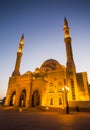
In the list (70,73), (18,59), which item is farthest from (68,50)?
(18,59)

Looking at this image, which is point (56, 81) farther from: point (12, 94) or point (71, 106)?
point (12, 94)

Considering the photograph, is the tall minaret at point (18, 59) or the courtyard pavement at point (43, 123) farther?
the tall minaret at point (18, 59)

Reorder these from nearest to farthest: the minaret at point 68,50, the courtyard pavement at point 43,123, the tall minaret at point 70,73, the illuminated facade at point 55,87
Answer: the courtyard pavement at point 43,123
the tall minaret at point 70,73
the illuminated facade at point 55,87
the minaret at point 68,50

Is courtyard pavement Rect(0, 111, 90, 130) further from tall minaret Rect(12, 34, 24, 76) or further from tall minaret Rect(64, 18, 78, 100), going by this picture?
tall minaret Rect(12, 34, 24, 76)

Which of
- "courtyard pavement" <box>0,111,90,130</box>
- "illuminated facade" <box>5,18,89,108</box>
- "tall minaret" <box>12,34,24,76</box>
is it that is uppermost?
"tall minaret" <box>12,34,24,76</box>

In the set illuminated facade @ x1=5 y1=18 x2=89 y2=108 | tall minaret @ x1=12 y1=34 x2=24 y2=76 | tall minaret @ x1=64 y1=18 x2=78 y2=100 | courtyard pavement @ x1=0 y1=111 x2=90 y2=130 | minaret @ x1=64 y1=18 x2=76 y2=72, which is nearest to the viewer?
courtyard pavement @ x1=0 y1=111 x2=90 y2=130

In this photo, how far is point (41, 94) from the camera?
83.3ft

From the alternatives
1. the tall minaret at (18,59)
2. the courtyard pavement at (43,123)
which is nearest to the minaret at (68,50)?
the tall minaret at (18,59)

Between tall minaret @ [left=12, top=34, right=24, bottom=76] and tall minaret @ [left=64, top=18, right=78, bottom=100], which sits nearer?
tall minaret @ [left=64, top=18, right=78, bottom=100]

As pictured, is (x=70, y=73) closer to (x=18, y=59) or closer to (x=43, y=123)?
(x=18, y=59)

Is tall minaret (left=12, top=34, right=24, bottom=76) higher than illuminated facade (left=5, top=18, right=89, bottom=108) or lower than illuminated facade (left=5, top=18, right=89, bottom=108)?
higher

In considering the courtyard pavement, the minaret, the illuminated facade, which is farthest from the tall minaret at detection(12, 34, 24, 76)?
the courtyard pavement

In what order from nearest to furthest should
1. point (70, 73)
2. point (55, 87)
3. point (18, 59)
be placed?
point (70, 73) < point (55, 87) < point (18, 59)

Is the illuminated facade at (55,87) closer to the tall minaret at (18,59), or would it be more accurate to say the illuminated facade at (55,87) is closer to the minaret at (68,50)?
the minaret at (68,50)
